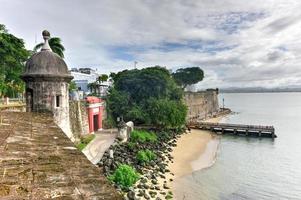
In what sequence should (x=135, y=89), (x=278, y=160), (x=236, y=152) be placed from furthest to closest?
(x=135, y=89)
(x=236, y=152)
(x=278, y=160)

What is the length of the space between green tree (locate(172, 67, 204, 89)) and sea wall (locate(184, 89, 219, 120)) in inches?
254

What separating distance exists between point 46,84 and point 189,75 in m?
80.8

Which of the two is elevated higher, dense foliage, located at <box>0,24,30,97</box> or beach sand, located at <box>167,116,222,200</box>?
dense foliage, located at <box>0,24,30,97</box>

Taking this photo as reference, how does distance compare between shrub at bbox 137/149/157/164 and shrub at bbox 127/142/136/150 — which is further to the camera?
shrub at bbox 127/142/136/150

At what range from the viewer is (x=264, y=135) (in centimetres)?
4794

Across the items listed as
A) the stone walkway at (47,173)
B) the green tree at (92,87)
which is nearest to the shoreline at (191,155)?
the stone walkway at (47,173)

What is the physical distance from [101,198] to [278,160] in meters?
33.5

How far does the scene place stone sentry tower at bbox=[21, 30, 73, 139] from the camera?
1380cm

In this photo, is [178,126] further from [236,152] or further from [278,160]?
[278,160]

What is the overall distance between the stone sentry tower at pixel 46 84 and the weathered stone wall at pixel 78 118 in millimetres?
14359

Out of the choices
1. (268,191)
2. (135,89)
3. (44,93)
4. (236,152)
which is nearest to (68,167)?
(44,93)

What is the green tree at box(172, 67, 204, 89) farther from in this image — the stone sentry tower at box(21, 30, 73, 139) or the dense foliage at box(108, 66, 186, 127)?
the stone sentry tower at box(21, 30, 73, 139)

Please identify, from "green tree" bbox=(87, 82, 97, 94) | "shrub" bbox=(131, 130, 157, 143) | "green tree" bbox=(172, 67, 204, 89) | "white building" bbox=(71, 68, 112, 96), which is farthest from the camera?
"green tree" bbox=(172, 67, 204, 89)

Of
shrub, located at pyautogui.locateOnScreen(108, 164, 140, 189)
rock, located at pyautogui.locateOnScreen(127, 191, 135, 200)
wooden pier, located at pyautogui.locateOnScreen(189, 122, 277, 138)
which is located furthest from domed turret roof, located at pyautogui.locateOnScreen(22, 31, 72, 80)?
wooden pier, located at pyautogui.locateOnScreen(189, 122, 277, 138)
